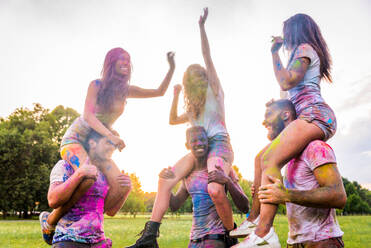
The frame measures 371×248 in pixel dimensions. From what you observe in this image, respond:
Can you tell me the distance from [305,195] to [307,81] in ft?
4.09

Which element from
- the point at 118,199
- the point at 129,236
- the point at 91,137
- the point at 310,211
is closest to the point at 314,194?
the point at 310,211

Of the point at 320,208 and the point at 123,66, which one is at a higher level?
the point at 123,66

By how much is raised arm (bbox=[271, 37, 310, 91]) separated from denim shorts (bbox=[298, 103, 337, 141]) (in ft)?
1.01

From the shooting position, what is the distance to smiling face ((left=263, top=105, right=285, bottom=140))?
133 inches

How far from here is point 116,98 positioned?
4441 mm

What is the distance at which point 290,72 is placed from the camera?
3.18 m

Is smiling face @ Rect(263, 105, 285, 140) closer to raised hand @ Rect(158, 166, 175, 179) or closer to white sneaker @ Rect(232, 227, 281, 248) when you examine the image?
white sneaker @ Rect(232, 227, 281, 248)

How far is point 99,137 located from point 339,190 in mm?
2988

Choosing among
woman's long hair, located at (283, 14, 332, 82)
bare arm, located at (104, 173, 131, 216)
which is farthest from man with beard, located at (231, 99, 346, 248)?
bare arm, located at (104, 173, 131, 216)

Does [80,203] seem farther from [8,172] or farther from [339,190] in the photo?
[8,172]

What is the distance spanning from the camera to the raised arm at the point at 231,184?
3801 millimetres

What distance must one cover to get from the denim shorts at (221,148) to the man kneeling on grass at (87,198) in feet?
3.98

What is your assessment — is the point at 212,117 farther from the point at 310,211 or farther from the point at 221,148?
the point at 310,211

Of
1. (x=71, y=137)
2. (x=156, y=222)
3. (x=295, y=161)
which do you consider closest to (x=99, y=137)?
(x=71, y=137)
